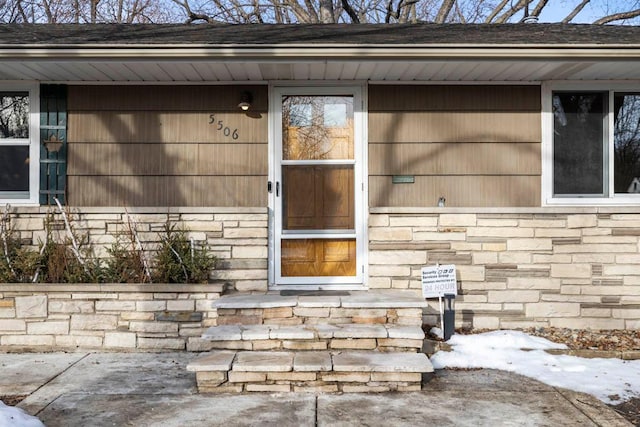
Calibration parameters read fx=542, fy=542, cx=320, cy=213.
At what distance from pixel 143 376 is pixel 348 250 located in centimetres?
212

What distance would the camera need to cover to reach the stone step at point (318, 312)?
4.37m

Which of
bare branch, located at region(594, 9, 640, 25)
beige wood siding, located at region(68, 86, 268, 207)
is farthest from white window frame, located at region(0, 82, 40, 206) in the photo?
bare branch, located at region(594, 9, 640, 25)

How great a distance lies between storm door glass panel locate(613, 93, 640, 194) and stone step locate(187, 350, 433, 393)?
9.47 ft

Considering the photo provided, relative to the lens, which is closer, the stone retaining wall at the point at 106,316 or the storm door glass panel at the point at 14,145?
the stone retaining wall at the point at 106,316

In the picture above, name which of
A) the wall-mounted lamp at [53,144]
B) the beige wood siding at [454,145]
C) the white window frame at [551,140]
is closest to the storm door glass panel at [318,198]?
the beige wood siding at [454,145]

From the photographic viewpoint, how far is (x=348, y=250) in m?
5.14

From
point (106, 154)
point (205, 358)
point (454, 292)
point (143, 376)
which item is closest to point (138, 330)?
point (143, 376)

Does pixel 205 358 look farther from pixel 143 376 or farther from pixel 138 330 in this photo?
pixel 138 330

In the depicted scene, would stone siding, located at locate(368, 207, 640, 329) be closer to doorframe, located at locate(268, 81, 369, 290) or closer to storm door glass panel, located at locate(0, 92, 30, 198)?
doorframe, located at locate(268, 81, 369, 290)

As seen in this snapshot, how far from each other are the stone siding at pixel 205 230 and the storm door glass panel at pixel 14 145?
0.26 meters

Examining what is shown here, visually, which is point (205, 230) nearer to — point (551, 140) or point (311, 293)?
Answer: point (311, 293)

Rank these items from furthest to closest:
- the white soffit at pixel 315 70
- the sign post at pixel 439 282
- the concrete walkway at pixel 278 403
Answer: the sign post at pixel 439 282 → the white soffit at pixel 315 70 → the concrete walkway at pixel 278 403

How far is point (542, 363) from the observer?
13.7ft

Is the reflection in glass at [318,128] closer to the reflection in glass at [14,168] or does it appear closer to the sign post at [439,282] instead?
the sign post at [439,282]
